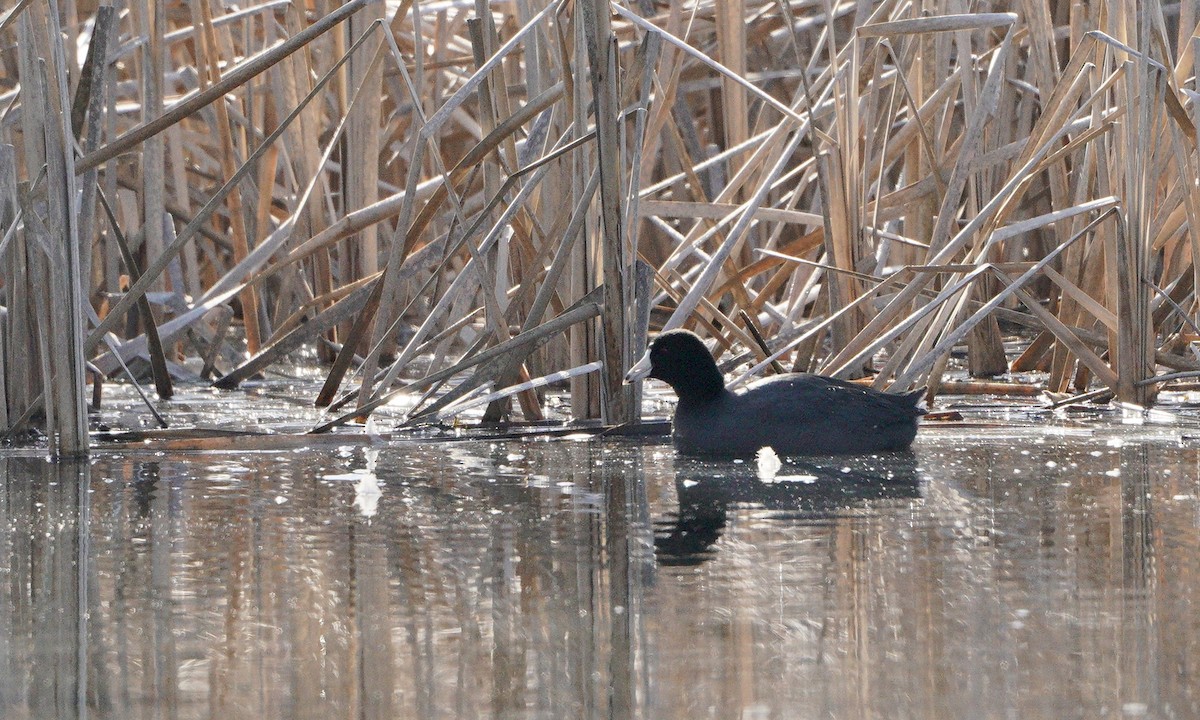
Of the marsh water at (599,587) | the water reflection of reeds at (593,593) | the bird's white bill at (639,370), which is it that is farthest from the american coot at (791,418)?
the water reflection of reeds at (593,593)

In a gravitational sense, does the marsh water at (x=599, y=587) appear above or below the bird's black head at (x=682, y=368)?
below

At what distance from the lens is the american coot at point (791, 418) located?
14.0 feet

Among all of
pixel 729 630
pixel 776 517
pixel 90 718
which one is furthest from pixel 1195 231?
pixel 90 718

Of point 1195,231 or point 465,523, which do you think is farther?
point 1195,231

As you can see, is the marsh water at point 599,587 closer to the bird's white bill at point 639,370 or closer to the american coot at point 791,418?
the american coot at point 791,418

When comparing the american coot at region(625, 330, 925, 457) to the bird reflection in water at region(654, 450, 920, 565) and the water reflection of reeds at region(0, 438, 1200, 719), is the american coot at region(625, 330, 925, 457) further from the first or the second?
the water reflection of reeds at region(0, 438, 1200, 719)

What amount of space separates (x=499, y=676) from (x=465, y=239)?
2418mm

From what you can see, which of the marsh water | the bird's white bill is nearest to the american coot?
the bird's white bill

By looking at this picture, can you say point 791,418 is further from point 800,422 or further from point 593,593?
point 593,593

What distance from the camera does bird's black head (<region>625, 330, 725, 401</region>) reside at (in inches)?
173

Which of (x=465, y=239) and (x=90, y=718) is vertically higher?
(x=465, y=239)

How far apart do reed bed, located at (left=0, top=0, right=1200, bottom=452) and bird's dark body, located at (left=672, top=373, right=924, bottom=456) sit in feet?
1.08

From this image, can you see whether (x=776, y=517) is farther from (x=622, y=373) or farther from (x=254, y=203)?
(x=254, y=203)

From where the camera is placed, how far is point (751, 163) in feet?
17.0
